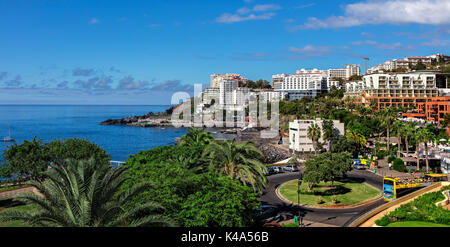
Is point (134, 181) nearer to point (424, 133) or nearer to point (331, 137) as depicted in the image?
point (424, 133)

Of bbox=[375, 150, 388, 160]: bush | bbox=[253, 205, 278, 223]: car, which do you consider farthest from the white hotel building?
bbox=[253, 205, 278, 223]: car

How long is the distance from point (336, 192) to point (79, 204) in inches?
1052

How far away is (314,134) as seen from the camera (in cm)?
5684

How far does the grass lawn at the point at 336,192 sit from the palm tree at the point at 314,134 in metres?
20.1

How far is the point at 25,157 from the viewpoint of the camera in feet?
100

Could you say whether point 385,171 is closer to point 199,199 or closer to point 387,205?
point 387,205

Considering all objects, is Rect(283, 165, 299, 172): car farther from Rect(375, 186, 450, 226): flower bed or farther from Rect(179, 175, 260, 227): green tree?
Rect(179, 175, 260, 227): green tree

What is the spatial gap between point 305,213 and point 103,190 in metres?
17.8

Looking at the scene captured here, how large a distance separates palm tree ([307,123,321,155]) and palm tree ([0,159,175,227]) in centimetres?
4720

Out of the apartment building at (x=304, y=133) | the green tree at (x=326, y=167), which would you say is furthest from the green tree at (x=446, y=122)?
the green tree at (x=326, y=167)

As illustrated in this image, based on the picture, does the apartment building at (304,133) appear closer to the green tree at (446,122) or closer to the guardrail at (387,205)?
the green tree at (446,122)

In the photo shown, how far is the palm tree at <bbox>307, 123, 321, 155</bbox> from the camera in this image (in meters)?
56.5

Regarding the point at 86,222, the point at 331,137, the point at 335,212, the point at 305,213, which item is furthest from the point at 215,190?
the point at 331,137

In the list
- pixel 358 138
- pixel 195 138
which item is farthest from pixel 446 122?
pixel 195 138
